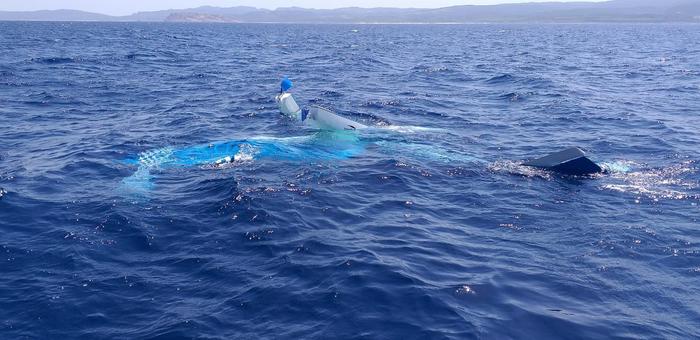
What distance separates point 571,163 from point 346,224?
6793mm

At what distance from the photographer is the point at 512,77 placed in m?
37.0

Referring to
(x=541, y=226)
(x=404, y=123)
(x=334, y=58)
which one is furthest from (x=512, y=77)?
(x=541, y=226)

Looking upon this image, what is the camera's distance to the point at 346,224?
40.6ft

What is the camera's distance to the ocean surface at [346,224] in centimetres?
862

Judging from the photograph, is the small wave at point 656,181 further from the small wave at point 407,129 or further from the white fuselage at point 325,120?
the white fuselage at point 325,120

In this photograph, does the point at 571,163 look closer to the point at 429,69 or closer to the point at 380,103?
the point at 380,103

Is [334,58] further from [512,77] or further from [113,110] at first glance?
[113,110]

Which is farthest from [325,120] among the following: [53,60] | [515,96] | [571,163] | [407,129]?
[53,60]

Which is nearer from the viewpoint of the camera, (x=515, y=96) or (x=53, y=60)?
(x=515, y=96)

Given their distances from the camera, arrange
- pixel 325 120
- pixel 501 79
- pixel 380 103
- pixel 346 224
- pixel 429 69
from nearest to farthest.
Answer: pixel 346 224 → pixel 325 120 → pixel 380 103 → pixel 501 79 → pixel 429 69

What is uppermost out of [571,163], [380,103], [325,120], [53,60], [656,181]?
[53,60]

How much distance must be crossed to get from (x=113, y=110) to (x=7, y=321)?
17.9 m

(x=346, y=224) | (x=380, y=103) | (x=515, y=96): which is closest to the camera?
(x=346, y=224)

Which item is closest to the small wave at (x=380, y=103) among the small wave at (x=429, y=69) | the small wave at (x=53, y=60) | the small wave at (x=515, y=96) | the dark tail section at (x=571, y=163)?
the small wave at (x=515, y=96)
